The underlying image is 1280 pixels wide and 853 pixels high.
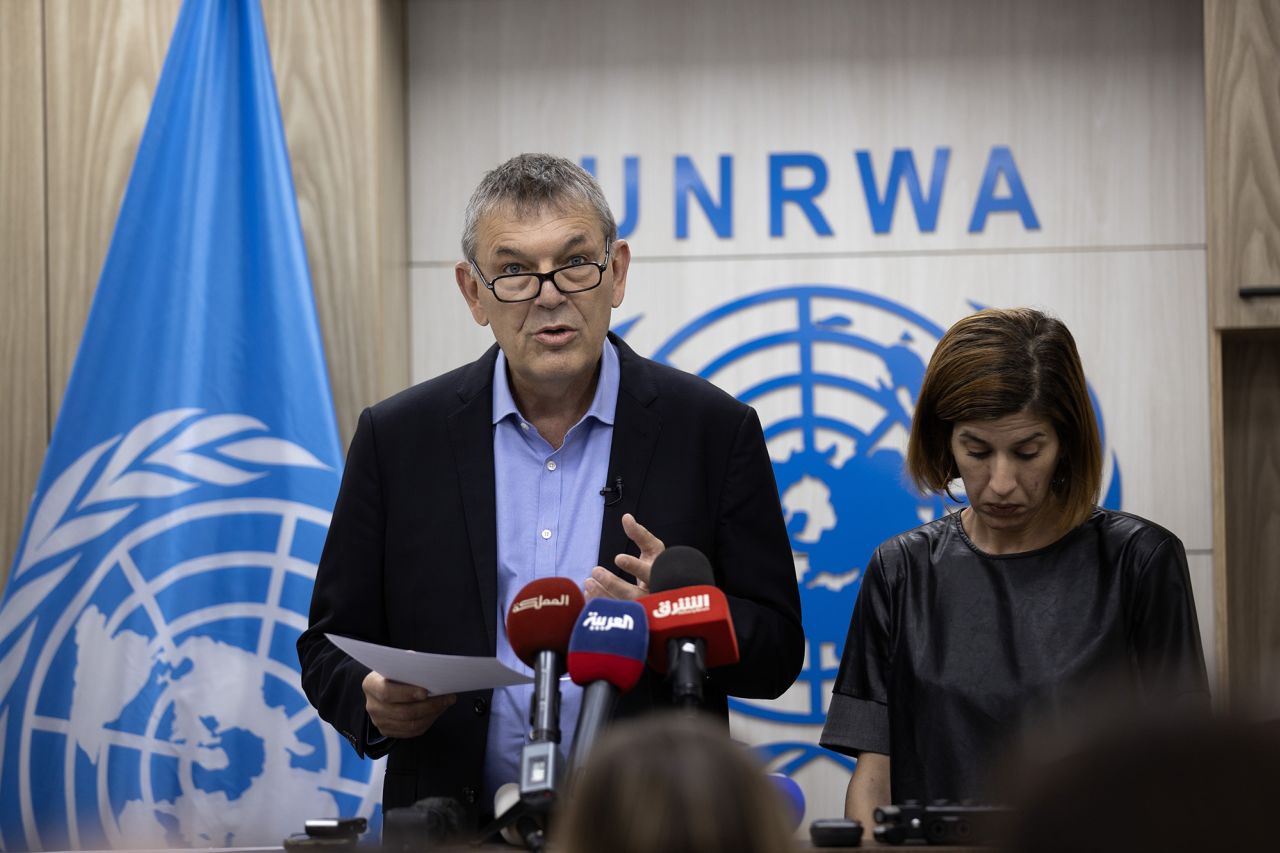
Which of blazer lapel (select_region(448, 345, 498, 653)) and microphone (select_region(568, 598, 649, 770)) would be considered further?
blazer lapel (select_region(448, 345, 498, 653))

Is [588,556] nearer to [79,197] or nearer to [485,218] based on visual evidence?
[485,218]

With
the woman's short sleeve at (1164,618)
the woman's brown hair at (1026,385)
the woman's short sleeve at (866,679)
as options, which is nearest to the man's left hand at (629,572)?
the woman's short sleeve at (866,679)

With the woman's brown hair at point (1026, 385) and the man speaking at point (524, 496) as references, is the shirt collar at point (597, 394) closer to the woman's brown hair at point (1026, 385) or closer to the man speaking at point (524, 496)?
the man speaking at point (524, 496)

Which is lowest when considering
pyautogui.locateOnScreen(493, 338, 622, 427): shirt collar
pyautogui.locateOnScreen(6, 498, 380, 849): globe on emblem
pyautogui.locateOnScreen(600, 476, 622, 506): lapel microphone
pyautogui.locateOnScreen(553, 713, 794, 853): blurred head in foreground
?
pyautogui.locateOnScreen(6, 498, 380, 849): globe on emblem

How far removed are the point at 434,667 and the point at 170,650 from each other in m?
1.83

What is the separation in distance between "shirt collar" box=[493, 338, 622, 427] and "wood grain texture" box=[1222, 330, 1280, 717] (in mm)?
2243

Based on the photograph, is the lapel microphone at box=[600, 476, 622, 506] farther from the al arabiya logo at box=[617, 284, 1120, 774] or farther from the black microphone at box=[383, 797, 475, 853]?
the al arabiya logo at box=[617, 284, 1120, 774]

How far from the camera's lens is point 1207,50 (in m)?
3.63

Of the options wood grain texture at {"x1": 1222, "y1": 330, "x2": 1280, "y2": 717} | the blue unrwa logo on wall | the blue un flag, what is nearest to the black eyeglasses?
the blue un flag

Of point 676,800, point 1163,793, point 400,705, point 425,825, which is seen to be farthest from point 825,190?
point 1163,793

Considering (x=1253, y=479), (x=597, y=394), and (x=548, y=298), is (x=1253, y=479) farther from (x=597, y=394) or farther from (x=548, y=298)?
(x=548, y=298)

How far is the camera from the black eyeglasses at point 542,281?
236 centimetres

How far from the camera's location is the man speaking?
2.32 m

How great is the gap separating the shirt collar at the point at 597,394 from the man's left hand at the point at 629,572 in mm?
398
